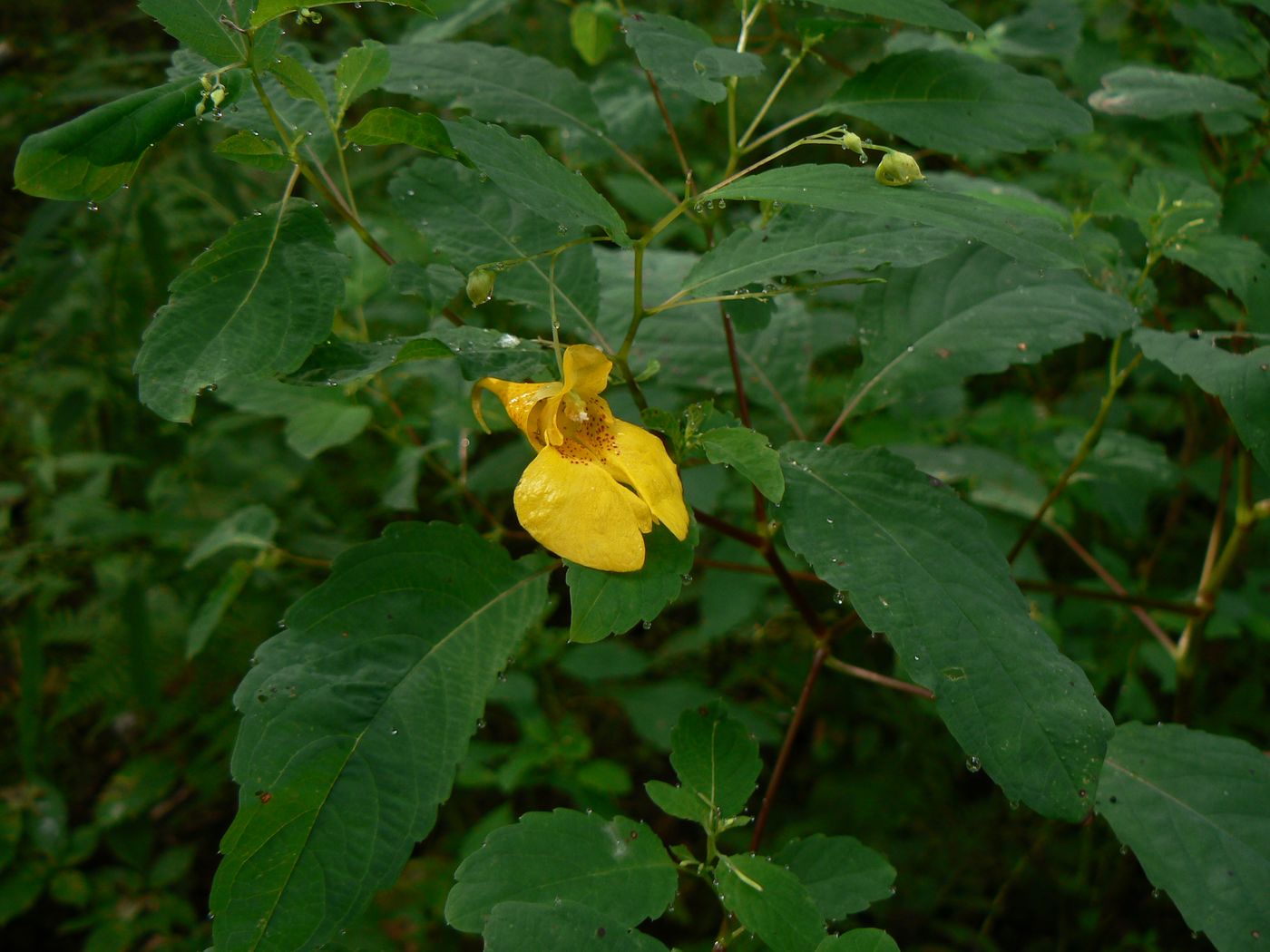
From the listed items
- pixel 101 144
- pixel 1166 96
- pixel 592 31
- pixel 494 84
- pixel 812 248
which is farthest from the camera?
pixel 592 31

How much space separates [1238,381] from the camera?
107cm

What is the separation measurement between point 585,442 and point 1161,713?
192 cm

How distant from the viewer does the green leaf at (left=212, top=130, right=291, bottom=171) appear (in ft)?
3.03

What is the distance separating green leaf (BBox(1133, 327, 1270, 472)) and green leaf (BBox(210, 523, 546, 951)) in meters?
0.81

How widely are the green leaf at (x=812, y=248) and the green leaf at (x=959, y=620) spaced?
9.3 inches

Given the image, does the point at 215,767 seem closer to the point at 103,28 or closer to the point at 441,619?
the point at 441,619

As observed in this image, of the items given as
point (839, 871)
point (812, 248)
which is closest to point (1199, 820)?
point (839, 871)

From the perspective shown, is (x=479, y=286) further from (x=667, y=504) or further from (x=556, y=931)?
(x=556, y=931)

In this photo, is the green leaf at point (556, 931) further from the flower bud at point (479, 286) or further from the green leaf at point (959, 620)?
the flower bud at point (479, 286)

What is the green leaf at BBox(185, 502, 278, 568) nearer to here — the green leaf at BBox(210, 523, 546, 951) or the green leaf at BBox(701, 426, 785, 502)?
the green leaf at BBox(210, 523, 546, 951)

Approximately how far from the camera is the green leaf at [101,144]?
815 mm

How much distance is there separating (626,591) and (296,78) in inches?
24.2

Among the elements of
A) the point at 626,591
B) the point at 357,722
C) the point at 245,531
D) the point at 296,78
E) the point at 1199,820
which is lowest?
the point at 245,531

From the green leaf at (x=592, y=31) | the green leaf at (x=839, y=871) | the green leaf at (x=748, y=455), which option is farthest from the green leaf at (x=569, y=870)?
the green leaf at (x=592, y=31)
